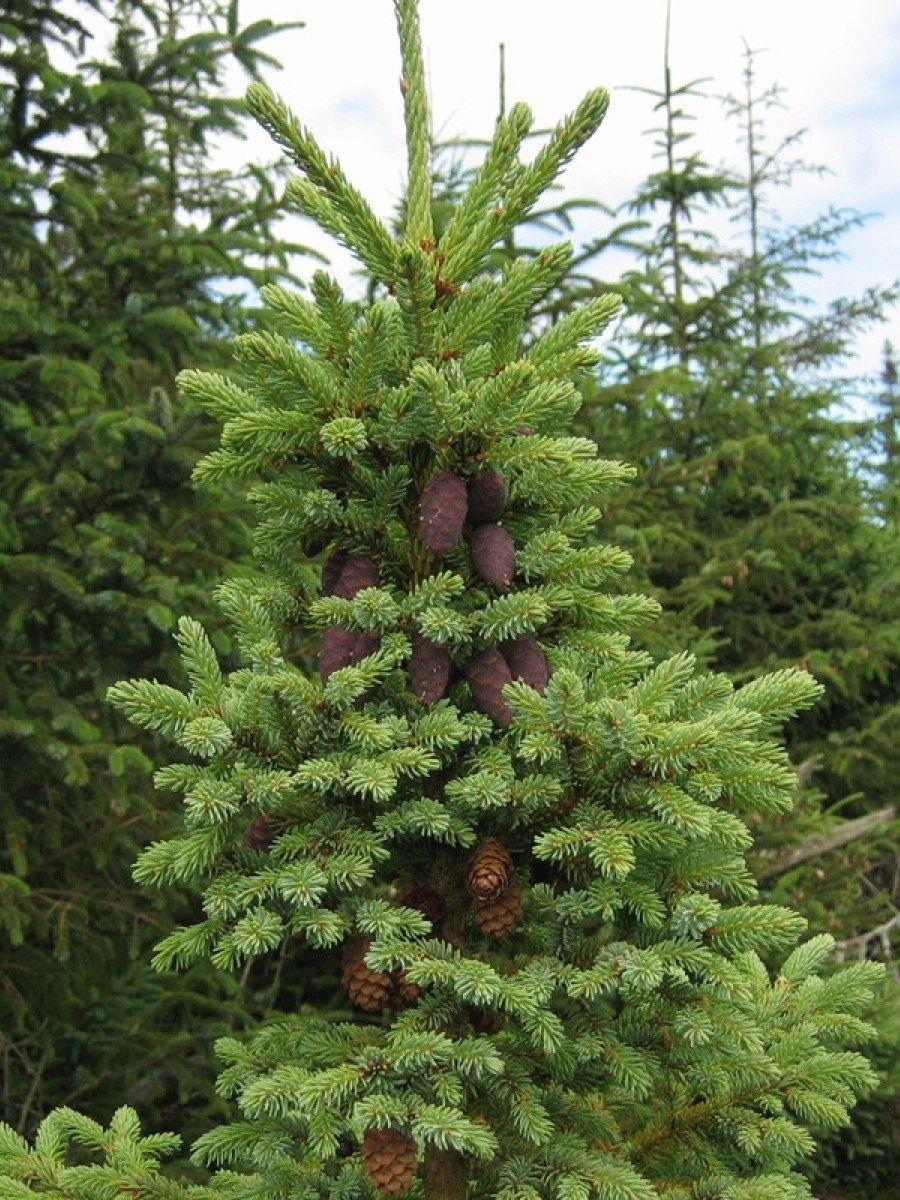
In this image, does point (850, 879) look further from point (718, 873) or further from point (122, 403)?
point (718, 873)

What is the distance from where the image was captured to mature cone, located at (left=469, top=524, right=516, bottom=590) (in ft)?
6.01

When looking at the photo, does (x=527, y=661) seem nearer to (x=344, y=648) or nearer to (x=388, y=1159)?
(x=344, y=648)

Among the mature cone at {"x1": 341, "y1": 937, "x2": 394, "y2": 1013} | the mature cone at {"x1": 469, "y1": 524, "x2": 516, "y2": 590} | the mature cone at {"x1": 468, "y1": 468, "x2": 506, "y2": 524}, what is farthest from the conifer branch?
the mature cone at {"x1": 341, "y1": 937, "x2": 394, "y2": 1013}

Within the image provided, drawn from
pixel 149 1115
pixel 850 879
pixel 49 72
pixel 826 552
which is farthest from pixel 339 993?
pixel 826 552

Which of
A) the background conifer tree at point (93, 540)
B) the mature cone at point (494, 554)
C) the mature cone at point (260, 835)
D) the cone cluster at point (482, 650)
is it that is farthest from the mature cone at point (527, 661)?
the background conifer tree at point (93, 540)

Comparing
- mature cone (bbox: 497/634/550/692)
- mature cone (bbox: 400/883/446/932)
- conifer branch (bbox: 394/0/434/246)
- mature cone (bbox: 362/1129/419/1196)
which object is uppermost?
conifer branch (bbox: 394/0/434/246)

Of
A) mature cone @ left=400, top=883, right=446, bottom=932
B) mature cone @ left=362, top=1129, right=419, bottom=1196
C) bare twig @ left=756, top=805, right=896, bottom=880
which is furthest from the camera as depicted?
bare twig @ left=756, top=805, right=896, bottom=880

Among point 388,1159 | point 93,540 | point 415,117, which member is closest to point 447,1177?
point 388,1159

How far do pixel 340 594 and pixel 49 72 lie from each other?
14.5 ft

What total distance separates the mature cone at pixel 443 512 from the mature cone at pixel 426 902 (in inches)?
22.2

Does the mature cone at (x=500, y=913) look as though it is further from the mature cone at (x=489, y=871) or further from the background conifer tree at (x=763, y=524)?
the background conifer tree at (x=763, y=524)

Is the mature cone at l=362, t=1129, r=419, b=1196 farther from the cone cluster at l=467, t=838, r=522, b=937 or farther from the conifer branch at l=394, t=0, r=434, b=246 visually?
the conifer branch at l=394, t=0, r=434, b=246

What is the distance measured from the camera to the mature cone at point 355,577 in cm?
191

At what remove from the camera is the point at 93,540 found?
5570mm
